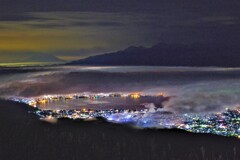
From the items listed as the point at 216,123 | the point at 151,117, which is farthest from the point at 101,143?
the point at 216,123

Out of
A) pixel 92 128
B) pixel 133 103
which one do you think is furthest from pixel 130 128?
pixel 133 103

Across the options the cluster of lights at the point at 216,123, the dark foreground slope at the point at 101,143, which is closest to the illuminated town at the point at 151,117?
the cluster of lights at the point at 216,123

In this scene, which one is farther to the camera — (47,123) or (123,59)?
(123,59)

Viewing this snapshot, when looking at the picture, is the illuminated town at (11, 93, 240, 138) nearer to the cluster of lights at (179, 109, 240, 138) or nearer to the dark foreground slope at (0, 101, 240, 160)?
the cluster of lights at (179, 109, 240, 138)

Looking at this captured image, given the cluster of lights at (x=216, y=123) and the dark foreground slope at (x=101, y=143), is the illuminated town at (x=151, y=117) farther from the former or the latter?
the dark foreground slope at (x=101, y=143)

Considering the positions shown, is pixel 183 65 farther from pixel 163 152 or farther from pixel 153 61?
pixel 163 152

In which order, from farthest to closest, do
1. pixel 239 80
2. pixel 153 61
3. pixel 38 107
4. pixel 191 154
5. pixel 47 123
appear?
pixel 153 61, pixel 38 107, pixel 47 123, pixel 191 154, pixel 239 80
